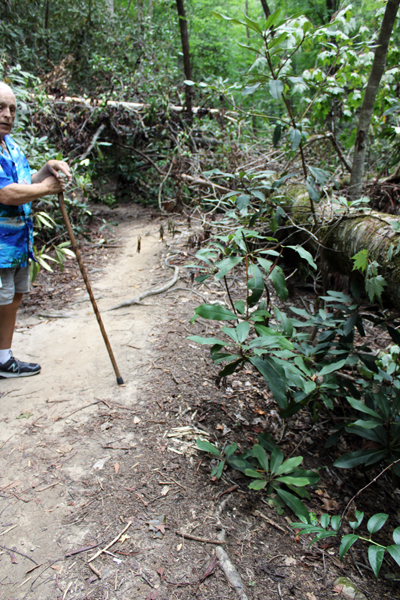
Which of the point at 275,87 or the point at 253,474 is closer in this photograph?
the point at 253,474

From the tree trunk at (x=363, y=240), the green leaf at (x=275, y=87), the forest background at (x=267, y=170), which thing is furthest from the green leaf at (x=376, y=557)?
the green leaf at (x=275, y=87)

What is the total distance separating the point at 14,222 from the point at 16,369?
45.2 inches

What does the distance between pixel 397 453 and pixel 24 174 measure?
3.09 meters

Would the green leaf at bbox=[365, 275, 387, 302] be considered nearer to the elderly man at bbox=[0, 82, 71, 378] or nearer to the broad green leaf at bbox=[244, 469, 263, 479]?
the broad green leaf at bbox=[244, 469, 263, 479]

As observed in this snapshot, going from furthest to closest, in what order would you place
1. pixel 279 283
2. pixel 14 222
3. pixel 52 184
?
1. pixel 14 222
2. pixel 52 184
3. pixel 279 283

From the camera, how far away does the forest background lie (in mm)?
2107

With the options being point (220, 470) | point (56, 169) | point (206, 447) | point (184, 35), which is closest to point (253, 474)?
point (220, 470)

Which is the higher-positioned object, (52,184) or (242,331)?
(52,184)

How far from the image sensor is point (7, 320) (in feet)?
9.29

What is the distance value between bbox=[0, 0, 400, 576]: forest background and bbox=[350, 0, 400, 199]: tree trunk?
0.07 ft

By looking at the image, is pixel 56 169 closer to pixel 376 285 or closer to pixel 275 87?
pixel 275 87

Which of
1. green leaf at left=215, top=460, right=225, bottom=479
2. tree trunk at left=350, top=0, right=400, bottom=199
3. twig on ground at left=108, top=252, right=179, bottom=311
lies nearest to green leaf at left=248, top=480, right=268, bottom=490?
green leaf at left=215, top=460, right=225, bottom=479

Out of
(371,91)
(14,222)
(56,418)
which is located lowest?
(56,418)

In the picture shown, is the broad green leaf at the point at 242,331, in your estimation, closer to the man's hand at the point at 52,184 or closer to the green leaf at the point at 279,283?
the green leaf at the point at 279,283
